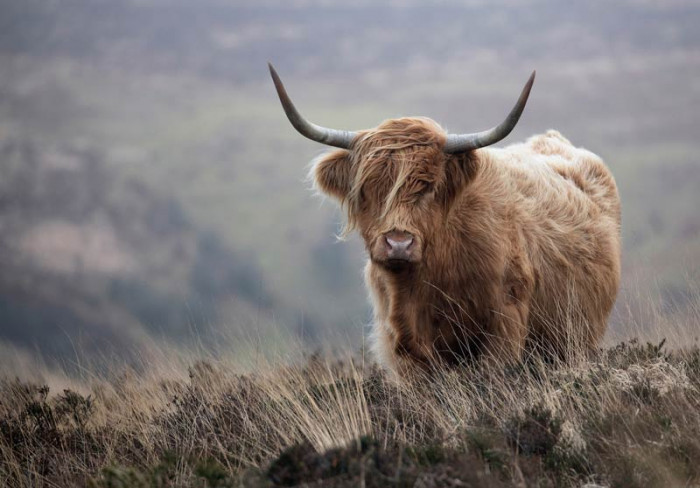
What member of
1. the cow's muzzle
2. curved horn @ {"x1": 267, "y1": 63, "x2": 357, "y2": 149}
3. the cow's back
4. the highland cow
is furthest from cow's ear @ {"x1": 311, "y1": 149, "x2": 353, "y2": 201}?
the cow's back

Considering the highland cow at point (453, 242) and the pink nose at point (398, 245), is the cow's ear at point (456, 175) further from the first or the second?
the pink nose at point (398, 245)

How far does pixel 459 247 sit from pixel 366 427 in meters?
1.74

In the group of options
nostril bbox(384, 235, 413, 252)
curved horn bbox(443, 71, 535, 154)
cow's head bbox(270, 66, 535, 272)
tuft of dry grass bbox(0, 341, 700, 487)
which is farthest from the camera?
curved horn bbox(443, 71, 535, 154)

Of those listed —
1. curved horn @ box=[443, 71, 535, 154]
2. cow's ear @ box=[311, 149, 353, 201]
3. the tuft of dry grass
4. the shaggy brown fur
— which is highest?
cow's ear @ box=[311, 149, 353, 201]

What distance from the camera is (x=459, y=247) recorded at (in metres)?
6.24

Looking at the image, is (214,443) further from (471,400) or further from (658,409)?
(658,409)

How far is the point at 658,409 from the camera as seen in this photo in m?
4.89

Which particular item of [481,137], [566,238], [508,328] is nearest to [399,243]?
[481,137]

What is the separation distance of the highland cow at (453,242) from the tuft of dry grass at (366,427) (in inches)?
13.6

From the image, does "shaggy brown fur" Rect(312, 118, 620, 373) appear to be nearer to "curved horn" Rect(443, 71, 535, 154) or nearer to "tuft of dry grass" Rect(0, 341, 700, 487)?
"curved horn" Rect(443, 71, 535, 154)

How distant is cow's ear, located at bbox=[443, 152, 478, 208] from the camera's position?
20.0ft

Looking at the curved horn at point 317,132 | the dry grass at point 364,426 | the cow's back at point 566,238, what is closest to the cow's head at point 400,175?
the curved horn at point 317,132

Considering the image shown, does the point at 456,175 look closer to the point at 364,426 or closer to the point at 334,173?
the point at 334,173

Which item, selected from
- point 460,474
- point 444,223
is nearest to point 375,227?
point 444,223
